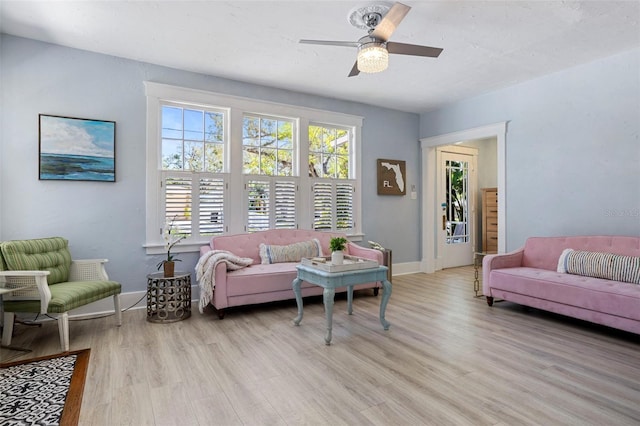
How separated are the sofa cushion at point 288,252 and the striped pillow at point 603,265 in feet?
9.19

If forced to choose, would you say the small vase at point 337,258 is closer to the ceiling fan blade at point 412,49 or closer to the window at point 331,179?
the ceiling fan blade at point 412,49

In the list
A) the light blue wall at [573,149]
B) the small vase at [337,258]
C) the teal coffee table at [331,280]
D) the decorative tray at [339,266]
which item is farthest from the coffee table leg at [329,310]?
the light blue wall at [573,149]

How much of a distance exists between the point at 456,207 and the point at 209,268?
16.4ft

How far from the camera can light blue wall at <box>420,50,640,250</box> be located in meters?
3.73

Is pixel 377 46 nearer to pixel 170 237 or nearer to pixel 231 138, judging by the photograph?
pixel 231 138

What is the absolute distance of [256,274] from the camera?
3822 mm

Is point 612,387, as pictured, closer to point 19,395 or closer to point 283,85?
point 19,395

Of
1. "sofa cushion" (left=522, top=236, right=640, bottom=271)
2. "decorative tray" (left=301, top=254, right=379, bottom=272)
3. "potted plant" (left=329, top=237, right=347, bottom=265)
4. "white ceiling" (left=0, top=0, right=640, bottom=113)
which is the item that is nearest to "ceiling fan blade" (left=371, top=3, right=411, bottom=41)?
"white ceiling" (left=0, top=0, right=640, bottom=113)

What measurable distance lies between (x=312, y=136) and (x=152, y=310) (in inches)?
124

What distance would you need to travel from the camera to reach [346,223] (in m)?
5.50

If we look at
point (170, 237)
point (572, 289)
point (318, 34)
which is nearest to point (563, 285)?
point (572, 289)

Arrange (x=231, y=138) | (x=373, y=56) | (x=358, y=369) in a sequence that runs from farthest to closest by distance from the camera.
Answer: (x=231, y=138) < (x=373, y=56) < (x=358, y=369)

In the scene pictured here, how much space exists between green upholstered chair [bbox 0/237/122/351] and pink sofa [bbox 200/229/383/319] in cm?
100

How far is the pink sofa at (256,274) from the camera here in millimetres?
3654
